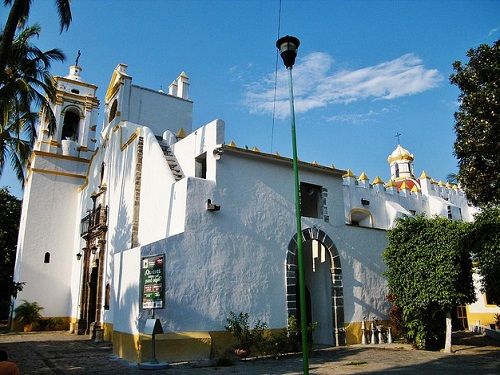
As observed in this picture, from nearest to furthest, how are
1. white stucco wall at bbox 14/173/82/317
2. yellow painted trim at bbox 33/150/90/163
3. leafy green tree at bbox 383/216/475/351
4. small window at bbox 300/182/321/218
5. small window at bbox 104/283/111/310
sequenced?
leafy green tree at bbox 383/216/475/351 < small window at bbox 300/182/321/218 < small window at bbox 104/283/111/310 < white stucco wall at bbox 14/173/82/317 < yellow painted trim at bbox 33/150/90/163

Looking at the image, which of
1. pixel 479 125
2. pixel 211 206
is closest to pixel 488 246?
pixel 479 125

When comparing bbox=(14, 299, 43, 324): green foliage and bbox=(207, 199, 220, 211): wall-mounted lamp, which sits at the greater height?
bbox=(207, 199, 220, 211): wall-mounted lamp

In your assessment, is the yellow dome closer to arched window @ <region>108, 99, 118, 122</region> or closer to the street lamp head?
arched window @ <region>108, 99, 118, 122</region>

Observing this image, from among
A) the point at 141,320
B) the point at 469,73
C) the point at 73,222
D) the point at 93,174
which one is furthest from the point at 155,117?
the point at 469,73

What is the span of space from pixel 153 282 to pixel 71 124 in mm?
17944

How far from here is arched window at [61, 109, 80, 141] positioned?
25422 millimetres

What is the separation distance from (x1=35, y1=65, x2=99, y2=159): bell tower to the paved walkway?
12.2 metres

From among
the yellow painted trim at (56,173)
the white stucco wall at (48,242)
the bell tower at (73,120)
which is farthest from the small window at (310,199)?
the bell tower at (73,120)

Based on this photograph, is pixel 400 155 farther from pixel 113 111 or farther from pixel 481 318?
pixel 113 111

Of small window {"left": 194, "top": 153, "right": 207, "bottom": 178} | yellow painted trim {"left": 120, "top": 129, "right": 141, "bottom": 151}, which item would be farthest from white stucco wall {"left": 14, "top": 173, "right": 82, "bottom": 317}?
small window {"left": 194, "top": 153, "right": 207, "bottom": 178}

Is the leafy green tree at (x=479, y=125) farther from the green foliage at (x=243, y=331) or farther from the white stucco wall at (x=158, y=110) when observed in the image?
the white stucco wall at (x=158, y=110)

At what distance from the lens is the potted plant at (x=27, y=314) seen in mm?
20594

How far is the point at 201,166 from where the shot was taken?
47.7 feet

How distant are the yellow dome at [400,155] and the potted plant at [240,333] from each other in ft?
91.7
